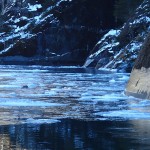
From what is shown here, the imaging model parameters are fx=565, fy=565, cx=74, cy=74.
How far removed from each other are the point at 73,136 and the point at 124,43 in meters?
84.5

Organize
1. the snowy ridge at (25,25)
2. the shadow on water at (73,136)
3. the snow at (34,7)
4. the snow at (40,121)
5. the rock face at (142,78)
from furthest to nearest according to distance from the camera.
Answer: the snow at (34,7) → the snowy ridge at (25,25) → the rock face at (142,78) → the snow at (40,121) → the shadow on water at (73,136)

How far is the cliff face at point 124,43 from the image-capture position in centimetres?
9344

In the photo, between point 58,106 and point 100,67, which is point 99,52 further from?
point 58,106

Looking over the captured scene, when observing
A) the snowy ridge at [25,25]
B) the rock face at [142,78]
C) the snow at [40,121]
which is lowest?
the snow at [40,121]

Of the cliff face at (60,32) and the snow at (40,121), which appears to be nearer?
the snow at (40,121)

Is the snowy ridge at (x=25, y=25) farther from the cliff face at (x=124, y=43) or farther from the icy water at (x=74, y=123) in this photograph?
the icy water at (x=74, y=123)

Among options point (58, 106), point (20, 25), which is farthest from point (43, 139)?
point (20, 25)

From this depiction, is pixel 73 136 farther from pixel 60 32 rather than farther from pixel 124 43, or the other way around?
pixel 60 32

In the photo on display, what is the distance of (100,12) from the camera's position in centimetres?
14050

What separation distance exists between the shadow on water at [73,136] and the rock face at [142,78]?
11630mm

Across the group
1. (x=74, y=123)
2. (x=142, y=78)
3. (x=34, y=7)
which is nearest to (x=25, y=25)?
(x=34, y=7)

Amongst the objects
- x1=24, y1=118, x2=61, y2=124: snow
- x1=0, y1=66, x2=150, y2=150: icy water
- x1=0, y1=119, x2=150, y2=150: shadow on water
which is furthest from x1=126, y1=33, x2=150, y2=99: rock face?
x1=0, y1=119, x2=150, y2=150: shadow on water

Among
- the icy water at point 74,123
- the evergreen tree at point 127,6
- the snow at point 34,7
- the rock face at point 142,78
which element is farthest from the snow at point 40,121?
the snow at point 34,7

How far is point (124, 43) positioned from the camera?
103312mm
